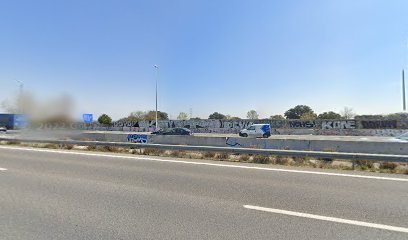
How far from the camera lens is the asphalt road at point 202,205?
14.3ft

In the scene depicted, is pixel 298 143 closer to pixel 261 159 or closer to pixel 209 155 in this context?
pixel 261 159

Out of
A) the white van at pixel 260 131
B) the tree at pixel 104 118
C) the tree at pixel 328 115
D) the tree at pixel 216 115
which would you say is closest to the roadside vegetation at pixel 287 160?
the white van at pixel 260 131

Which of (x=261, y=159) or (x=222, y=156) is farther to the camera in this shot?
(x=222, y=156)

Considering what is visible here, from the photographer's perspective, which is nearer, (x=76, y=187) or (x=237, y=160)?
(x=76, y=187)

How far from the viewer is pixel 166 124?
58.5 m

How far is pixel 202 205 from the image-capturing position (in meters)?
5.68

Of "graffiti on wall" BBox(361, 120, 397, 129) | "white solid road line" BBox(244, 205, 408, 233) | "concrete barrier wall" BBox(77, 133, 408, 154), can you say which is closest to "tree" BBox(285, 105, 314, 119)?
"graffiti on wall" BBox(361, 120, 397, 129)

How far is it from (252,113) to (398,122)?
65.0 m

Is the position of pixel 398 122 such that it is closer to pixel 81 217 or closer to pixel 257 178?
pixel 257 178

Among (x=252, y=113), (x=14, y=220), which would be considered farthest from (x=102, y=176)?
(x=252, y=113)

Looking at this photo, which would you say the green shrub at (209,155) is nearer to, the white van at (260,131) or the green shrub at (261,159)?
the green shrub at (261,159)

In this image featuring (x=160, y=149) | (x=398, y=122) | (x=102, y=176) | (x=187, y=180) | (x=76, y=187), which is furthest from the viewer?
(x=398, y=122)

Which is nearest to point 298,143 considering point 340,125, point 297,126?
point 297,126

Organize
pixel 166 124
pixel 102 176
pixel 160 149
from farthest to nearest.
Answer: pixel 166 124 → pixel 160 149 → pixel 102 176
